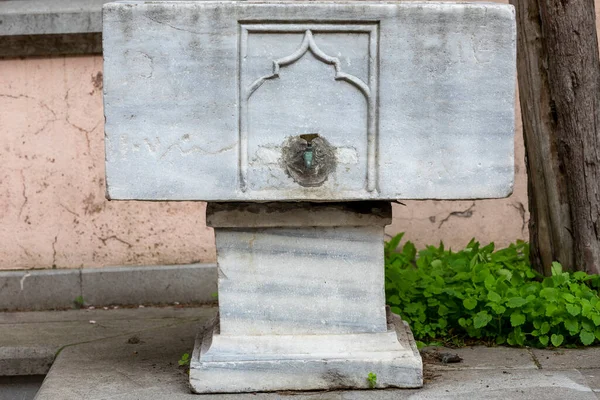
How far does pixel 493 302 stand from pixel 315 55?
4.33 ft

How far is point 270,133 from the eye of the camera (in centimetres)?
304

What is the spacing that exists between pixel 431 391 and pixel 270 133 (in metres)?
1.03

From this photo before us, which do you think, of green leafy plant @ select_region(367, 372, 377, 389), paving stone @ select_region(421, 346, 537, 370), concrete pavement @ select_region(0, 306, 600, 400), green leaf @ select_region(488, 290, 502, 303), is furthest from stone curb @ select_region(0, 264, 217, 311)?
green leafy plant @ select_region(367, 372, 377, 389)

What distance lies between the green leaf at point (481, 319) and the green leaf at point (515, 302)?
97mm

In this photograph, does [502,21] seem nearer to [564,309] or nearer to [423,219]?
[564,309]

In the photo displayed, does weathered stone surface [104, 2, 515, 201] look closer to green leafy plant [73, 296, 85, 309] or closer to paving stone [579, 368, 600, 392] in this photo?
paving stone [579, 368, 600, 392]

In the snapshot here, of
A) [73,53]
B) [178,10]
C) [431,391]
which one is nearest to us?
[178,10]

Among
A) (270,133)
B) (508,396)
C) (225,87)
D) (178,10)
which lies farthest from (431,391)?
(178,10)

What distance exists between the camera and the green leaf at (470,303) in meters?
3.74

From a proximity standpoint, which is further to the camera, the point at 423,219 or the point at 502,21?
the point at 423,219

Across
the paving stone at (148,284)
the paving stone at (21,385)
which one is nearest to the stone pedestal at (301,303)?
the paving stone at (21,385)

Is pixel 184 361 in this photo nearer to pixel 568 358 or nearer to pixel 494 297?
pixel 494 297

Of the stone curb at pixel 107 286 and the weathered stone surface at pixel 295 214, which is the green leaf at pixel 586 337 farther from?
the stone curb at pixel 107 286

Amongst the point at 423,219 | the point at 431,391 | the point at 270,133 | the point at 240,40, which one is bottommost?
the point at 431,391
